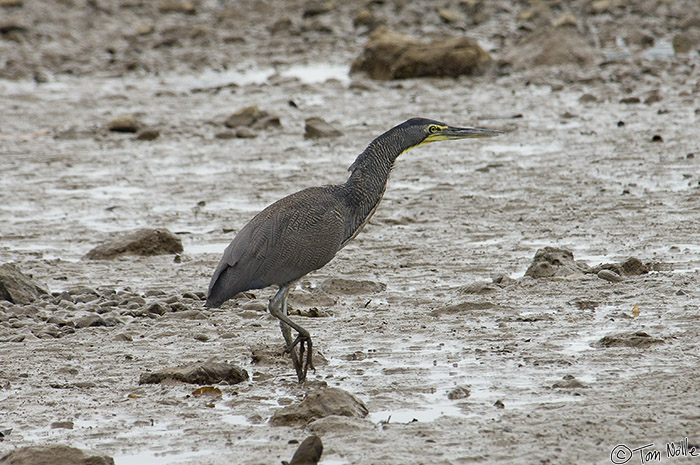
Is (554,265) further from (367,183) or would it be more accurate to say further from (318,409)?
(318,409)

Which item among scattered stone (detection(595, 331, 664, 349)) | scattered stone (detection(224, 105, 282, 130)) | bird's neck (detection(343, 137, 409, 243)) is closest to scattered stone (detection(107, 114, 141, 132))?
scattered stone (detection(224, 105, 282, 130))

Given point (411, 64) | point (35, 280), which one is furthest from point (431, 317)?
point (411, 64)

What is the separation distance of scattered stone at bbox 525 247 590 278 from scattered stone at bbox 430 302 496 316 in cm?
72

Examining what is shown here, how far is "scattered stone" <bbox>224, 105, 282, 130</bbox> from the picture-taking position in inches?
543

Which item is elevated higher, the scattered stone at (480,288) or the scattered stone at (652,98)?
the scattered stone at (480,288)

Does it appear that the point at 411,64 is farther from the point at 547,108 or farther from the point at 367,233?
the point at 367,233

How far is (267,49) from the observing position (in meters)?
20.7

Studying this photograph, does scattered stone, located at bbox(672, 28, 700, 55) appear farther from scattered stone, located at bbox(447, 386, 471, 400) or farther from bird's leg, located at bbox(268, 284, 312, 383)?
scattered stone, located at bbox(447, 386, 471, 400)

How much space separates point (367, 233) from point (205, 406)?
393cm

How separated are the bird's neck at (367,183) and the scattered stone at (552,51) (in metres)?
10.6

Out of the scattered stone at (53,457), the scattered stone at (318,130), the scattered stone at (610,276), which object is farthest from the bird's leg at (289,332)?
the scattered stone at (318,130)

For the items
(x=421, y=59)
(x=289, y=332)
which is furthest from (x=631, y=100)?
(x=289, y=332)

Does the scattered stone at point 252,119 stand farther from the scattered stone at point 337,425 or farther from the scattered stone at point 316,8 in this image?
the scattered stone at point 316,8

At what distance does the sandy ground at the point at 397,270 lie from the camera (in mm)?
5219
